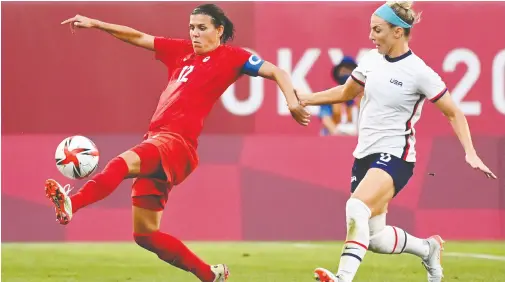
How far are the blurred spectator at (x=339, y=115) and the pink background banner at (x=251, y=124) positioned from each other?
0.11m

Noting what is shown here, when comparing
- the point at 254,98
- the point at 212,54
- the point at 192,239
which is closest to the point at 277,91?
the point at 254,98

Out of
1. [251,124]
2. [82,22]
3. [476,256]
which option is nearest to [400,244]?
[82,22]

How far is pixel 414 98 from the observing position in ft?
25.7

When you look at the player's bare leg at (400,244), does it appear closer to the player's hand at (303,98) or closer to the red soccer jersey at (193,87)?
the player's hand at (303,98)

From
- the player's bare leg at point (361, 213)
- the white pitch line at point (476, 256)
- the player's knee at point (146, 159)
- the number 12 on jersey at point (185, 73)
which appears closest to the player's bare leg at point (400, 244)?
the player's bare leg at point (361, 213)

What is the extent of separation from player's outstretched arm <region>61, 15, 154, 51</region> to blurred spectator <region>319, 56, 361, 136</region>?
580 centimetres

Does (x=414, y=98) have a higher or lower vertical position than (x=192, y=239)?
higher

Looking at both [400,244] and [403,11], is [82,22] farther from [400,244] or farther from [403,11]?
[400,244]

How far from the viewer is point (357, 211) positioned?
7.54 meters

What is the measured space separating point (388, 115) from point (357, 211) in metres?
0.69

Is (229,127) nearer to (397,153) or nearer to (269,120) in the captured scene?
(269,120)


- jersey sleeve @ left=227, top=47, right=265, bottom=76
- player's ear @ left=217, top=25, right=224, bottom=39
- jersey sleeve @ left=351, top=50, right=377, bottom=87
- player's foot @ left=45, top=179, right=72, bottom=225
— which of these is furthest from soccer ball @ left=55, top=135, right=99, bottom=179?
jersey sleeve @ left=351, top=50, right=377, bottom=87

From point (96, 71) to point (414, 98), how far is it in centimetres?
710

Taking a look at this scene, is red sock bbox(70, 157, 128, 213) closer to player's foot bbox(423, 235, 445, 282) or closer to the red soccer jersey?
the red soccer jersey
